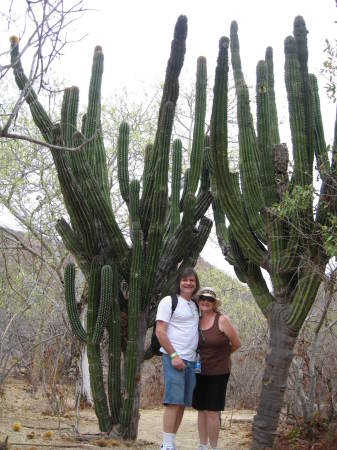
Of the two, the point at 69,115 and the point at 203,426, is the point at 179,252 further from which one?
the point at 203,426

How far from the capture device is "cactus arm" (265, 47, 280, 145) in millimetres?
6824

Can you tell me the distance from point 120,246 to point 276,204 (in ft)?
6.08

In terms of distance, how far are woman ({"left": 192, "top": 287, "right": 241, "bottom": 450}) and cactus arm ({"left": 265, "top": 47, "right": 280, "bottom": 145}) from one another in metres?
2.63

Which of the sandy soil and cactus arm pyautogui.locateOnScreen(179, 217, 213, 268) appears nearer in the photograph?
the sandy soil

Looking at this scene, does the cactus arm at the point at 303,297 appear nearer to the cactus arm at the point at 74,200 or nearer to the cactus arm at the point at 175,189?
the cactus arm at the point at 175,189

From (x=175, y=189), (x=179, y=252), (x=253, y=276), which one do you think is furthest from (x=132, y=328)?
(x=175, y=189)

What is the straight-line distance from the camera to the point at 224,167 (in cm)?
622

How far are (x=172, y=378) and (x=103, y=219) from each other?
90.2 inches

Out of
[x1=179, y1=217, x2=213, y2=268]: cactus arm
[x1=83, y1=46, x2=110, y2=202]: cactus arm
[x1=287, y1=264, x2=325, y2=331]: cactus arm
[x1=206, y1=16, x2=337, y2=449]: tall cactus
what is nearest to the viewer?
[x1=287, y1=264, x2=325, y2=331]: cactus arm

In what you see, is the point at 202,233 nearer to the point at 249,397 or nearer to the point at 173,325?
the point at 173,325

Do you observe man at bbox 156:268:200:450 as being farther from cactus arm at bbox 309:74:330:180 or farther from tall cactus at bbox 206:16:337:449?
cactus arm at bbox 309:74:330:180

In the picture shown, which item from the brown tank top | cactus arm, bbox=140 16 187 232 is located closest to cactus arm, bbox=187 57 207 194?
cactus arm, bbox=140 16 187 232

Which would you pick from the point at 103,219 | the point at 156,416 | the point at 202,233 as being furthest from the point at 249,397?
the point at 103,219

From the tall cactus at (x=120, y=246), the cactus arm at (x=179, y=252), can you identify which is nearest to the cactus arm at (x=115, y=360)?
the tall cactus at (x=120, y=246)
